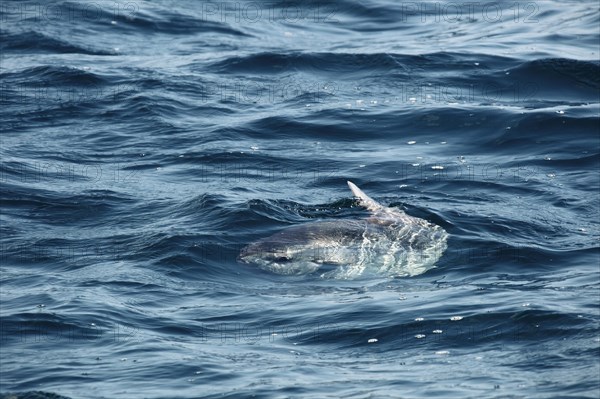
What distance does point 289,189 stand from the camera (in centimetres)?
1606

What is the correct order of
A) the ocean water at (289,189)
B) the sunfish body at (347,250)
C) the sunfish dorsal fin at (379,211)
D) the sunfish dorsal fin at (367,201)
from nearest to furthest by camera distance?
1. the ocean water at (289,189)
2. the sunfish body at (347,250)
3. the sunfish dorsal fin at (379,211)
4. the sunfish dorsal fin at (367,201)

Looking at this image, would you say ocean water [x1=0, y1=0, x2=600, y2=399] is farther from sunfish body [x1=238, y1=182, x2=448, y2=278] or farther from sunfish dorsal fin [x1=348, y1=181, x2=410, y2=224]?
sunfish dorsal fin [x1=348, y1=181, x2=410, y2=224]

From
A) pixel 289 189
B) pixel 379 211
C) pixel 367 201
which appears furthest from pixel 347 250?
pixel 289 189

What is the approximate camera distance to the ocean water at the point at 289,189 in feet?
33.6

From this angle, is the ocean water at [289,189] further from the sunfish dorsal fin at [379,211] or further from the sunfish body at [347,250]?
the sunfish dorsal fin at [379,211]

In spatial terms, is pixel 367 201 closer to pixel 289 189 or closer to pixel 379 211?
pixel 379 211

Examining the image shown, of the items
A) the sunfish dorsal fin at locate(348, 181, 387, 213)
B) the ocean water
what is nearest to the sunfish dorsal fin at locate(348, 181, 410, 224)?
the sunfish dorsal fin at locate(348, 181, 387, 213)

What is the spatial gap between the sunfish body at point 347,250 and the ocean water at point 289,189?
7.7 inches

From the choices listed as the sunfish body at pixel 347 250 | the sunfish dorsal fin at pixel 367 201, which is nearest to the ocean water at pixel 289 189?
the sunfish body at pixel 347 250

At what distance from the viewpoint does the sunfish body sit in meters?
12.6

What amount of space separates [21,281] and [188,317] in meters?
2.33

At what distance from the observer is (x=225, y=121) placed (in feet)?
64.0

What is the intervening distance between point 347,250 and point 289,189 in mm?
3441

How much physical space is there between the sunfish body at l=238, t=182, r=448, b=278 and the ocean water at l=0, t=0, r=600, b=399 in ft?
0.64
